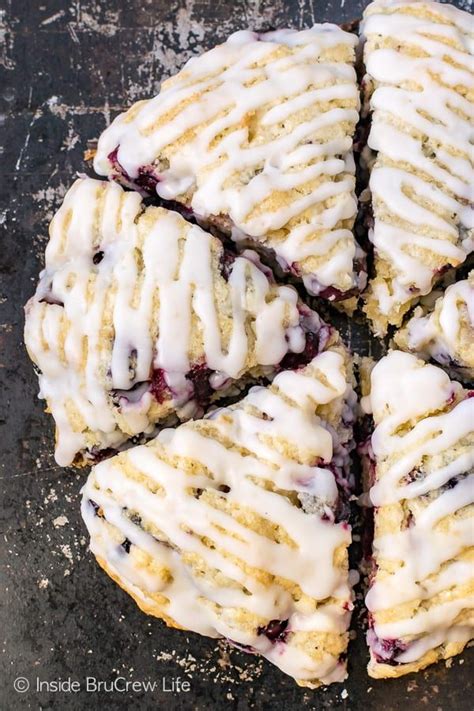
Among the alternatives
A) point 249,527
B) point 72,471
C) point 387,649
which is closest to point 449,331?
point 249,527


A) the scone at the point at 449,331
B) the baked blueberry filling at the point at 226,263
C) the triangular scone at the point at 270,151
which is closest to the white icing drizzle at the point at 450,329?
the scone at the point at 449,331

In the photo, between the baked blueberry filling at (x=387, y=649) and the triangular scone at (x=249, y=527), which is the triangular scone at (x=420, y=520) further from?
the triangular scone at (x=249, y=527)

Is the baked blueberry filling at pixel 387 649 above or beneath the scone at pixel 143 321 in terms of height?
beneath

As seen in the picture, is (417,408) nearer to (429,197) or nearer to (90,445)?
(429,197)

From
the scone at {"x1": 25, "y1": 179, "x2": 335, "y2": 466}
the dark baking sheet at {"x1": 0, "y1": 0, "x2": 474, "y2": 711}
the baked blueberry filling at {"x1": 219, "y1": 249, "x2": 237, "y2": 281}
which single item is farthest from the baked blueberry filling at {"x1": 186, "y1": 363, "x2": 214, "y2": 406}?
the dark baking sheet at {"x1": 0, "y1": 0, "x2": 474, "y2": 711}

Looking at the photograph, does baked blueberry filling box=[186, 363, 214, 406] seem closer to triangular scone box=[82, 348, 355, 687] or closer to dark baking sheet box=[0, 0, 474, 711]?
triangular scone box=[82, 348, 355, 687]
